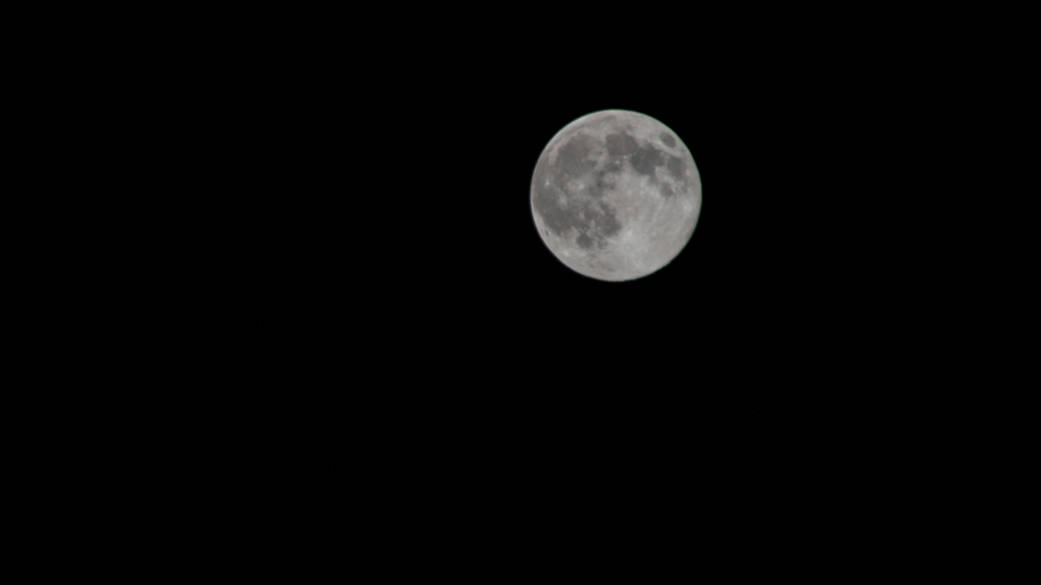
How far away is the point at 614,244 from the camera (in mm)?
5020

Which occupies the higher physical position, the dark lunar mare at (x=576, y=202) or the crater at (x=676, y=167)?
the crater at (x=676, y=167)

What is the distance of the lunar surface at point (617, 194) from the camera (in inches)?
194

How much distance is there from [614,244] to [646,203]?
35 cm

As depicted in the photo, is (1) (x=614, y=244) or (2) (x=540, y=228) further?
(2) (x=540, y=228)

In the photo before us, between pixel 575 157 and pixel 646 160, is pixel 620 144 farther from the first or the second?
pixel 575 157

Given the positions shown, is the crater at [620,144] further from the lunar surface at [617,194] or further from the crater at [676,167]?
the crater at [676,167]

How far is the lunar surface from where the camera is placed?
493cm

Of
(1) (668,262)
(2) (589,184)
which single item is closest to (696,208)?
(1) (668,262)

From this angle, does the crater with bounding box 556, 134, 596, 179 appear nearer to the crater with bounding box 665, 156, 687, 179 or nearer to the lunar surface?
the lunar surface

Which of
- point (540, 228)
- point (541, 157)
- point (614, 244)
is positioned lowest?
point (614, 244)

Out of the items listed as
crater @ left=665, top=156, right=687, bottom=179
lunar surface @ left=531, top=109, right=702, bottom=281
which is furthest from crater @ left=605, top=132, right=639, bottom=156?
crater @ left=665, top=156, right=687, bottom=179

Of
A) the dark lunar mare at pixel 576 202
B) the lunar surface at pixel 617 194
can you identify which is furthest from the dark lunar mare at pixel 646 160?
the dark lunar mare at pixel 576 202

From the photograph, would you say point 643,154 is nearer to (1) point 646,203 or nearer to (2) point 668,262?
(1) point 646,203

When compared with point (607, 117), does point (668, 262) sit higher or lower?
lower
